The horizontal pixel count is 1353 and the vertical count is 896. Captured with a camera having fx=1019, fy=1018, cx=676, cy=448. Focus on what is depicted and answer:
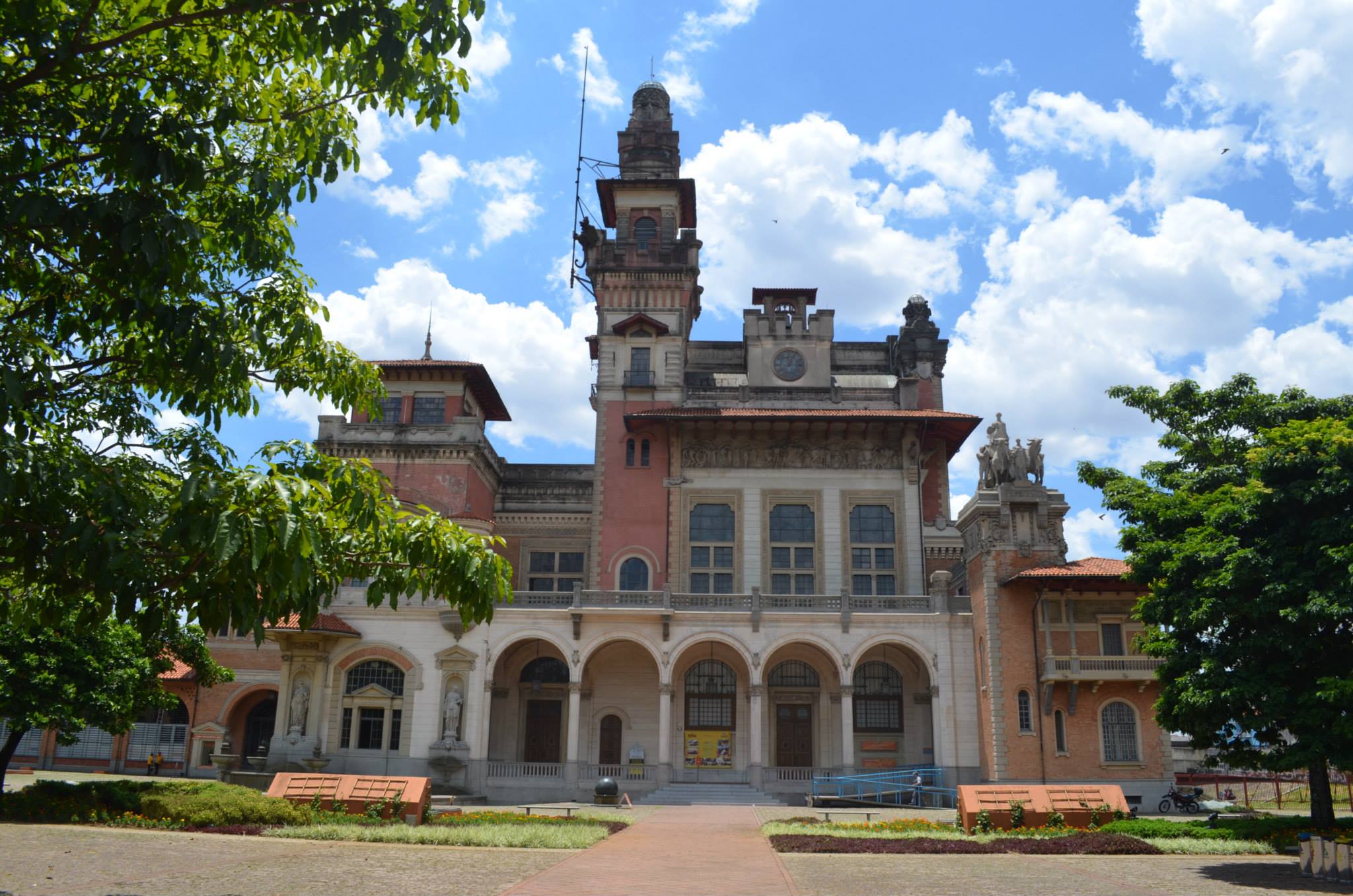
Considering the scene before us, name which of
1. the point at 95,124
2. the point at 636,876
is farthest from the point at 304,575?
the point at 636,876

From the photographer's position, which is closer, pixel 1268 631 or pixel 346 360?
pixel 346 360

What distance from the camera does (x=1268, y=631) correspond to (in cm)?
2105

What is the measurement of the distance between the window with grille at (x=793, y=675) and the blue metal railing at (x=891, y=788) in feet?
16.3

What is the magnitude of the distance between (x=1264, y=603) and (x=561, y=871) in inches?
581

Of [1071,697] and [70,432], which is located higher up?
[70,432]

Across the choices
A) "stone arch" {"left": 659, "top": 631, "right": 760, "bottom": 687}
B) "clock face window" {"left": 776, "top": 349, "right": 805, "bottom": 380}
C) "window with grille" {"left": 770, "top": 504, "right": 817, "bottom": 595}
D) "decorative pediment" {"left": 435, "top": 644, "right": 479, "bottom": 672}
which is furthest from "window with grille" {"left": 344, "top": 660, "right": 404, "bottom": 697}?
"clock face window" {"left": 776, "top": 349, "right": 805, "bottom": 380}

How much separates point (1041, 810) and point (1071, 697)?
12.0m

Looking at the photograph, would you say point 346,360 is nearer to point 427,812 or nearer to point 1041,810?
point 427,812

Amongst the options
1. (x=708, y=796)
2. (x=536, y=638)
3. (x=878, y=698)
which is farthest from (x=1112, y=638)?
(x=536, y=638)

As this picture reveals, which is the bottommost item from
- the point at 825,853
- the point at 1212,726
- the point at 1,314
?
the point at 825,853

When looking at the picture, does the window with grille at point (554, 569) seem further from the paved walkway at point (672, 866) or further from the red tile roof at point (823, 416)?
the paved walkway at point (672, 866)

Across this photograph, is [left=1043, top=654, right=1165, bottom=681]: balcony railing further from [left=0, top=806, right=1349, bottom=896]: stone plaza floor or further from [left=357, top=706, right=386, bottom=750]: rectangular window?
[left=357, top=706, right=386, bottom=750]: rectangular window

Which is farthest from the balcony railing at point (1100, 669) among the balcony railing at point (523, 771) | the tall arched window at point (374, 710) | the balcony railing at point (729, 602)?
the tall arched window at point (374, 710)

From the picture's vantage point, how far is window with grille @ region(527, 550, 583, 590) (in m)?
47.4
